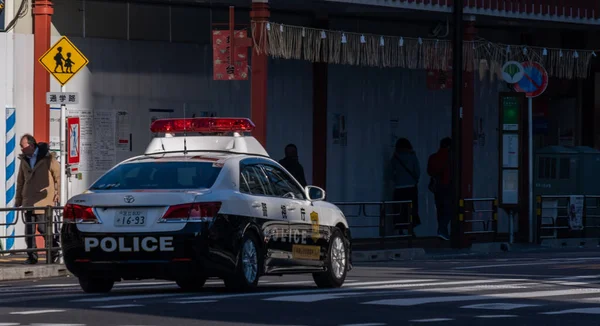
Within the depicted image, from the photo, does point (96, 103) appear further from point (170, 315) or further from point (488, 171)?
point (170, 315)

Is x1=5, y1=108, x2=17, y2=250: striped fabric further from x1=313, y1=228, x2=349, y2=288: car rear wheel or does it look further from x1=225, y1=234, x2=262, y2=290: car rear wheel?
x1=225, y1=234, x2=262, y2=290: car rear wheel

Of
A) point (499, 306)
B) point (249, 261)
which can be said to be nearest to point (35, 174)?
point (249, 261)

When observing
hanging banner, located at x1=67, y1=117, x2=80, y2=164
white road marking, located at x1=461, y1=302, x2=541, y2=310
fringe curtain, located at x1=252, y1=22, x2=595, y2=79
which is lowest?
white road marking, located at x1=461, y1=302, x2=541, y2=310

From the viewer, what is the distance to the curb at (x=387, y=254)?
993 inches

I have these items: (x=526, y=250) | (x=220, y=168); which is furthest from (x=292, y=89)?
(x=220, y=168)

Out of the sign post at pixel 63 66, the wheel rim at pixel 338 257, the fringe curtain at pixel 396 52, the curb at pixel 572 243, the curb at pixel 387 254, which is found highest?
the fringe curtain at pixel 396 52

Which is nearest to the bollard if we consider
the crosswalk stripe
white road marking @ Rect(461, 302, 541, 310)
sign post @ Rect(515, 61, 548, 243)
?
white road marking @ Rect(461, 302, 541, 310)

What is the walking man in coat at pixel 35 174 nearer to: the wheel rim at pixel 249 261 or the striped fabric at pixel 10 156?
the striped fabric at pixel 10 156

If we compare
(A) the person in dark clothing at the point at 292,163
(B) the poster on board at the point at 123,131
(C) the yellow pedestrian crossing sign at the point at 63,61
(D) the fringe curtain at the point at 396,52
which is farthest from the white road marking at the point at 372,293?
(B) the poster on board at the point at 123,131

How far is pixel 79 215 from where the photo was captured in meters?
14.6

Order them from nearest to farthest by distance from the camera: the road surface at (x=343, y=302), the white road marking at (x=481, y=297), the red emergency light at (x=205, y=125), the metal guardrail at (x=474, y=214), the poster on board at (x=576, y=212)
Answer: the road surface at (x=343, y=302) < the white road marking at (x=481, y=297) < the red emergency light at (x=205, y=125) < the metal guardrail at (x=474, y=214) < the poster on board at (x=576, y=212)

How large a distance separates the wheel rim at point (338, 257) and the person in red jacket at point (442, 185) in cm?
1268

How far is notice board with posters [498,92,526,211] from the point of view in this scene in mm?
29453

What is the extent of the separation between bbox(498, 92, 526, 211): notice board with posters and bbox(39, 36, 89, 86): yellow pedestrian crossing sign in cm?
1055
